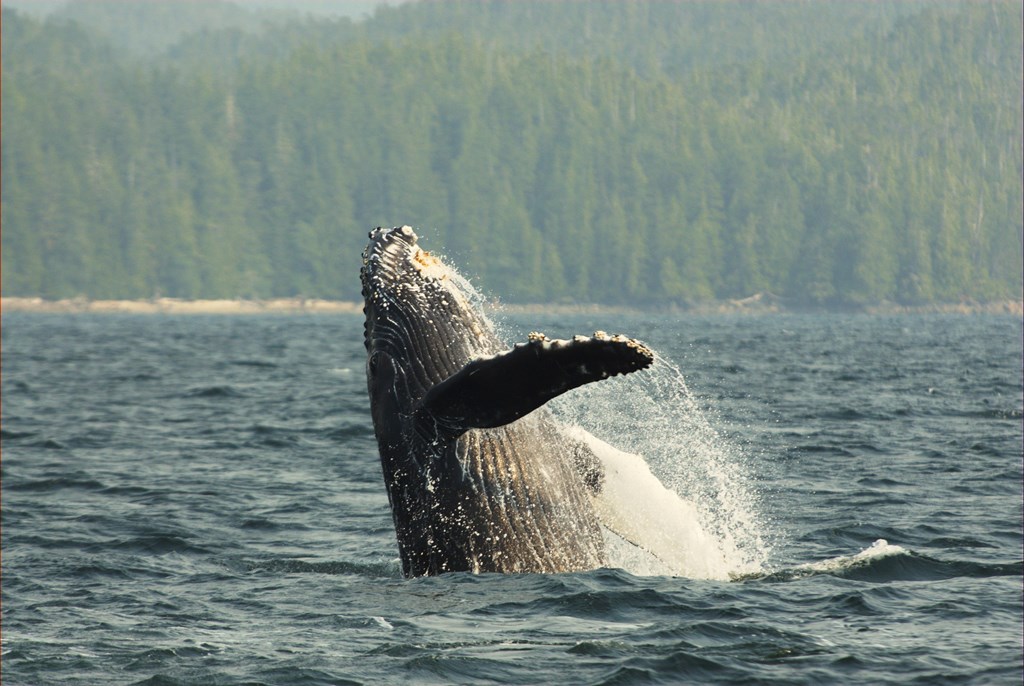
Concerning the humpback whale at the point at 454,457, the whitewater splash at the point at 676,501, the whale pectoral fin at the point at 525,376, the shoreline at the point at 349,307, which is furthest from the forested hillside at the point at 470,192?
the whale pectoral fin at the point at 525,376

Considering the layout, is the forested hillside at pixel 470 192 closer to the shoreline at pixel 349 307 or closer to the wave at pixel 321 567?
the shoreline at pixel 349 307

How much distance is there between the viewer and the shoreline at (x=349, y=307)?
14138cm

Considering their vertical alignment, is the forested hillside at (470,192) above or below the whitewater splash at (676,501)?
above

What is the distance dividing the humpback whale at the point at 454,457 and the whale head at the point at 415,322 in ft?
→ 0.03

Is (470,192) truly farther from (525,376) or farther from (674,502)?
(525,376)

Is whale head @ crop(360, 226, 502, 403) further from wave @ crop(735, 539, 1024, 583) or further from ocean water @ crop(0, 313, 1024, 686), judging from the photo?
wave @ crop(735, 539, 1024, 583)

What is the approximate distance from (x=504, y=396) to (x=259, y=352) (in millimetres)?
53152

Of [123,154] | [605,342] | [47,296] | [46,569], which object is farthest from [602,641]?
[123,154]

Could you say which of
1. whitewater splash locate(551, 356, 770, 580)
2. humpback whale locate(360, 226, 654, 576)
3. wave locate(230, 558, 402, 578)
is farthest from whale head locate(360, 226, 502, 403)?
wave locate(230, 558, 402, 578)

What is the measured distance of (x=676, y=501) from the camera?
439 inches

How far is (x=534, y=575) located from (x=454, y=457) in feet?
3.90

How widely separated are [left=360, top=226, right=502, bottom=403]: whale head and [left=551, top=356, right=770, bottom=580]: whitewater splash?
126 centimetres

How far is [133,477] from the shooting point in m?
19.6

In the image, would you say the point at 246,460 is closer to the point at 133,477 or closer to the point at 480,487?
the point at 133,477
